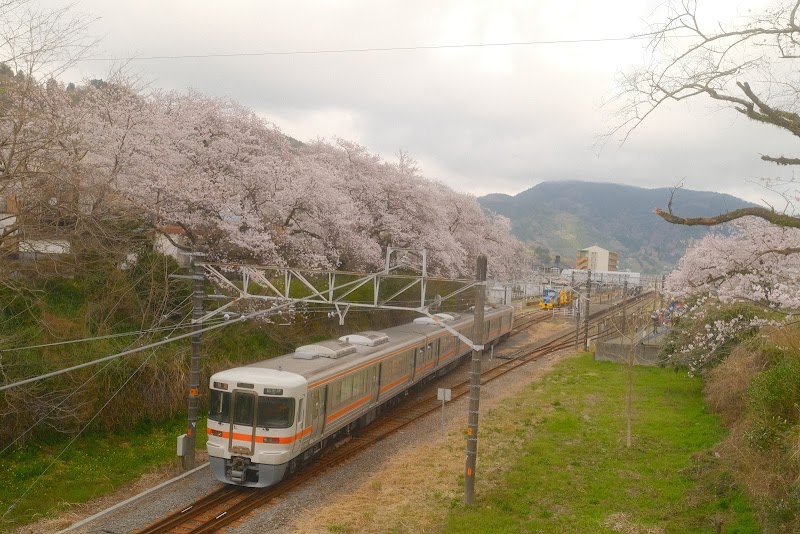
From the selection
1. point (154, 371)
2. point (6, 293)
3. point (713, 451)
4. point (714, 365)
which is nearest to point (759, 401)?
point (713, 451)

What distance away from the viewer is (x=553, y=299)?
59.8m

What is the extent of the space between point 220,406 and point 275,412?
1.31 metres

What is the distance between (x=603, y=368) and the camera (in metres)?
28.9

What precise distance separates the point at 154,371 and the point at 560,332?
31365mm

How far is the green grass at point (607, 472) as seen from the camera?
1157 centimetres

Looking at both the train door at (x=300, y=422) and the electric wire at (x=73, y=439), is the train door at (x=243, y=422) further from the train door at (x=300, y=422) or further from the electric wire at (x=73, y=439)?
the electric wire at (x=73, y=439)

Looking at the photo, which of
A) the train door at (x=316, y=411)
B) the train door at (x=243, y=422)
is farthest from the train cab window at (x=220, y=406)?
the train door at (x=316, y=411)

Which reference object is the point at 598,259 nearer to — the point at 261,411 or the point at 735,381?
the point at 735,381

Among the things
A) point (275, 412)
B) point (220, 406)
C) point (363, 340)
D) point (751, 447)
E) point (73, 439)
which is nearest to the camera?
point (751, 447)

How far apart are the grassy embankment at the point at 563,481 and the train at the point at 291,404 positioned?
63.6 inches

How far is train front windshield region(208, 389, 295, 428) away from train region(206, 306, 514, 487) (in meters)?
0.02

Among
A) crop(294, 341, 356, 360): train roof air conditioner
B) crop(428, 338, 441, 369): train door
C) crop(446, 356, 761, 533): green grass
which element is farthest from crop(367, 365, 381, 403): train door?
crop(428, 338, 441, 369): train door

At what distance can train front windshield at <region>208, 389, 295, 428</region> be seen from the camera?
1281cm

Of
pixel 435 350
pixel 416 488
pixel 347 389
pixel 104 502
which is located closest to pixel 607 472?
pixel 416 488
